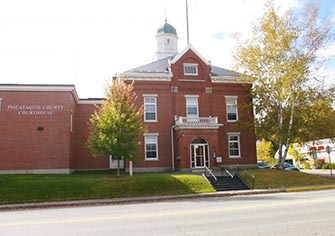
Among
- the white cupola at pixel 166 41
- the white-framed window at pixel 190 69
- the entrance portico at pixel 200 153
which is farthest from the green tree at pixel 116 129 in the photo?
the white cupola at pixel 166 41

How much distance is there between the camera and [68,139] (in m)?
28.8

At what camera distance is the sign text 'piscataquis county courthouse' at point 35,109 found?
28.4m

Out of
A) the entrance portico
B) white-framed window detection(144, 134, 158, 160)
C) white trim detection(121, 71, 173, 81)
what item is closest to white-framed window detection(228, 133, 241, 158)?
the entrance portico

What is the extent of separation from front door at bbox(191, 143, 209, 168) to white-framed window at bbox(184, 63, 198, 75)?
7243 millimetres

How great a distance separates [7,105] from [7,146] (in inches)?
130

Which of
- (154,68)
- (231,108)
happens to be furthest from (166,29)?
(231,108)

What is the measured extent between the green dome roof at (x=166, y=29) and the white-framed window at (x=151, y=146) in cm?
1964

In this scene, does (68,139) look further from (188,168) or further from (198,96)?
(198,96)

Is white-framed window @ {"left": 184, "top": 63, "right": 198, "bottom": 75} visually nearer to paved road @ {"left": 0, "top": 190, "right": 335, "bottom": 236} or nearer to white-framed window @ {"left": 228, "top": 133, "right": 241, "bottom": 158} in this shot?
white-framed window @ {"left": 228, "top": 133, "right": 241, "bottom": 158}

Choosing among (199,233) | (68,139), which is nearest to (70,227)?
(199,233)

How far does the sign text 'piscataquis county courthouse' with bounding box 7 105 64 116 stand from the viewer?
93.0 feet

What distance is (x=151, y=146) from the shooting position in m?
32.7

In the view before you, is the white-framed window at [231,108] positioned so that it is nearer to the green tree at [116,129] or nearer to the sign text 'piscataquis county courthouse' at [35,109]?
the green tree at [116,129]

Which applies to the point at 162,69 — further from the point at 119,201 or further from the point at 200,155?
the point at 119,201
